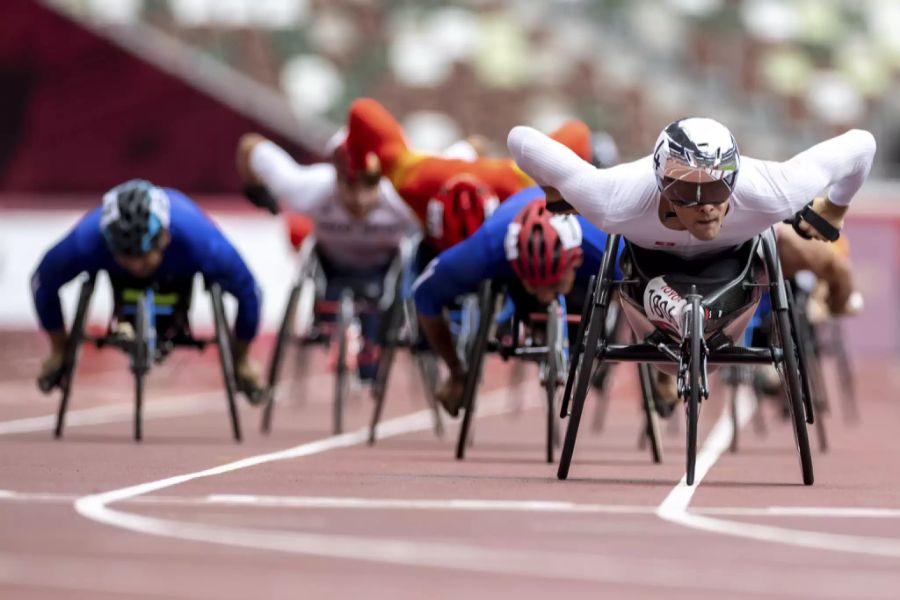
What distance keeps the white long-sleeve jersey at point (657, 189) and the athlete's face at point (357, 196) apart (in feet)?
17.1

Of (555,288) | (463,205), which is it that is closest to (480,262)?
(555,288)

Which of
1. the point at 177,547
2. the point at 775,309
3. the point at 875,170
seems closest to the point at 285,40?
the point at 875,170

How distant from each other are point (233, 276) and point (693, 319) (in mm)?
4156

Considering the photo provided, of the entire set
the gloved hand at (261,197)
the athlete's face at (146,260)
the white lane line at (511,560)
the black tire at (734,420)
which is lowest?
the black tire at (734,420)

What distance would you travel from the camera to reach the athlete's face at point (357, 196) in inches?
548

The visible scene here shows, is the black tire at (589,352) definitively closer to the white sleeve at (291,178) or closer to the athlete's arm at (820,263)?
the athlete's arm at (820,263)

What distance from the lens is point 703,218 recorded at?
27.4 ft

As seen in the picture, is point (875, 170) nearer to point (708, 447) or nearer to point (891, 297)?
point (891, 297)

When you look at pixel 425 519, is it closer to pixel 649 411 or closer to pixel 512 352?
pixel 649 411

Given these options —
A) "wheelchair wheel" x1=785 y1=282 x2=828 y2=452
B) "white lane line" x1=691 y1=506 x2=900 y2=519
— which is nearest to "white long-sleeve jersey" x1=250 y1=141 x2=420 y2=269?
"wheelchair wheel" x1=785 y1=282 x2=828 y2=452

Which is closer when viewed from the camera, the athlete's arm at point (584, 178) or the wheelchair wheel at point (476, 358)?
the athlete's arm at point (584, 178)

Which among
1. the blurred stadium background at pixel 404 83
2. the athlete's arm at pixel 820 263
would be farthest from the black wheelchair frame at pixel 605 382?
the blurred stadium background at pixel 404 83

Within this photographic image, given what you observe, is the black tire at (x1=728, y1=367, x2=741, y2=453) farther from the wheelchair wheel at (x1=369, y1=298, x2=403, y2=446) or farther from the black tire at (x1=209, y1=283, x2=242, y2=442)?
the black tire at (x1=209, y1=283, x2=242, y2=442)

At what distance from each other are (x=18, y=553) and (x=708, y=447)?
7.38 metres
